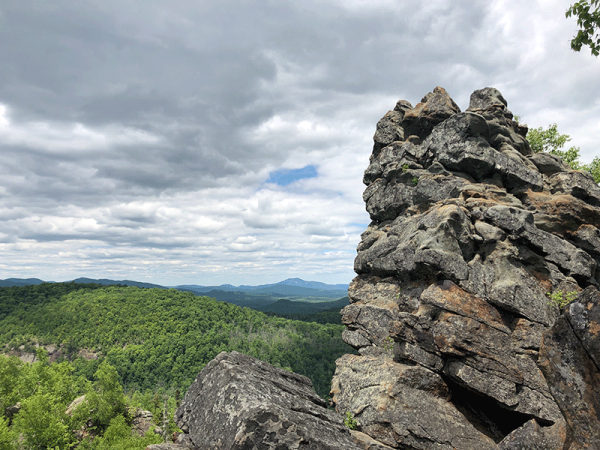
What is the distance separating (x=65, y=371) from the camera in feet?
201

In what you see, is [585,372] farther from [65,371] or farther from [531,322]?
[65,371]

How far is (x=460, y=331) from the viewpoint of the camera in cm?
1645

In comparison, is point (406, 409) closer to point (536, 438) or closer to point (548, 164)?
point (536, 438)

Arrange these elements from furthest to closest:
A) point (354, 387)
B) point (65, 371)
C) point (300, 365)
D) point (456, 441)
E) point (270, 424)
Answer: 1. point (300, 365)
2. point (65, 371)
3. point (354, 387)
4. point (456, 441)
5. point (270, 424)

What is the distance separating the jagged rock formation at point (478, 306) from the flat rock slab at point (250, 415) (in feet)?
23.6

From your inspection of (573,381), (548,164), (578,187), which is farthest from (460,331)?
(548,164)

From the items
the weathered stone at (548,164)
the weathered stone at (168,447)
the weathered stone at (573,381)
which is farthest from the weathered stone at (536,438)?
the weathered stone at (548,164)

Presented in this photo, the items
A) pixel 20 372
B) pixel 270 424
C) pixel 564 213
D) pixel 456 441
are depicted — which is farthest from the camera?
pixel 20 372

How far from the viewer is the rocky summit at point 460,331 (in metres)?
10.4

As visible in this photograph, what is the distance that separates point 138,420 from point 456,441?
83351 mm

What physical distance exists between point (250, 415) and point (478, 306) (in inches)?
603

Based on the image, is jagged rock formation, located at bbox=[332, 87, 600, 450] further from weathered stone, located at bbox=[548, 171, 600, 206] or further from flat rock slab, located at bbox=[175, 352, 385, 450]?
flat rock slab, located at bbox=[175, 352, 385, 450]

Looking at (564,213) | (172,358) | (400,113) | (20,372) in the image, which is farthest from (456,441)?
(172,358)

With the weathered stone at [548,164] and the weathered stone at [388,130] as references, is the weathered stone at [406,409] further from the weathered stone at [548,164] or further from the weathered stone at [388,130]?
the weathered stone at [388,130]
